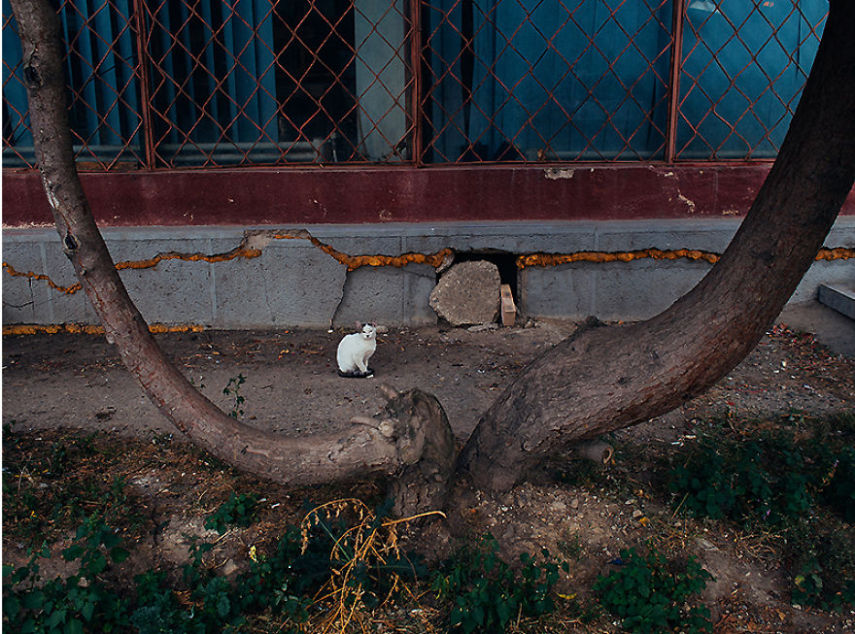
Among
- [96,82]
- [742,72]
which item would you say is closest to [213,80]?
[96,82]

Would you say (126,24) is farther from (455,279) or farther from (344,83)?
(455,279)

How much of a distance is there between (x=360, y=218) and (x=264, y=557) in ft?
10.8

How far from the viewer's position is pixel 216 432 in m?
3.15

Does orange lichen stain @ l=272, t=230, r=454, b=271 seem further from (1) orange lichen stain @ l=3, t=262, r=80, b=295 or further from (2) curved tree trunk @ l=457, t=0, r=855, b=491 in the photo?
(2) curved tree trunk @ l=457, t=0, r=855, b=491

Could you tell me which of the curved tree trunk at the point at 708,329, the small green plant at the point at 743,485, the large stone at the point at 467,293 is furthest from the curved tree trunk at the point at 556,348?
the large stone at the point at 467,293

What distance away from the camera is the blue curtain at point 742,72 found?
571 cm

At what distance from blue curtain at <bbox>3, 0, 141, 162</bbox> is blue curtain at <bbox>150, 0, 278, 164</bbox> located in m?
0.20

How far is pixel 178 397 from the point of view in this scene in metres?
3.15

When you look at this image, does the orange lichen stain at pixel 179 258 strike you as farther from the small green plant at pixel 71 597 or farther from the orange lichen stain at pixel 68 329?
the small green plant at pixel 71 597

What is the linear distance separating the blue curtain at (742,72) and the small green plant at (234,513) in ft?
13.9

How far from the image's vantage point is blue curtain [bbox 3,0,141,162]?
5.70 m

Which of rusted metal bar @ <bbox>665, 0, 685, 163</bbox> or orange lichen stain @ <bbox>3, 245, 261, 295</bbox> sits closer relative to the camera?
rusted metal bar @ <bbox>665, 0, 685, 163</bbox>

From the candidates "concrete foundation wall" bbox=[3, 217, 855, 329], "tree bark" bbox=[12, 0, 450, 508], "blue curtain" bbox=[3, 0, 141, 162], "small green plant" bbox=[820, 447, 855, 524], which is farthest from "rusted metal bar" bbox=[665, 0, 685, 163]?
"blue curtain" bbox=[3, 0, 141, 162]

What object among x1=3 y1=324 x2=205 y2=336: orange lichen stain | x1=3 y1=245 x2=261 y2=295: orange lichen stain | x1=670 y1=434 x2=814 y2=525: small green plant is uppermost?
x1=3 y1=245 x2=261 y2=295: orange lichen stain
